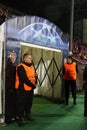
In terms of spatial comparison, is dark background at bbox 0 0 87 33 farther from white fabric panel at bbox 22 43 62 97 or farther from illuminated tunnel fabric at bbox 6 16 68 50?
illuminated tunnel fabric at bbox 6 16 68 50

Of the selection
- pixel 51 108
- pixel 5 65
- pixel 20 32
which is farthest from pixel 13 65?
pixel 51 108

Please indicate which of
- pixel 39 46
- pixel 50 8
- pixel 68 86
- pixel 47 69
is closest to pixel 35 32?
pixel 39 46

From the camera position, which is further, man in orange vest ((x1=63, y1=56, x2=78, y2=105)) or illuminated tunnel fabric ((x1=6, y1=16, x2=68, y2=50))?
man in orange vest ((x1=63, y1=56, x2=78, y2=105))

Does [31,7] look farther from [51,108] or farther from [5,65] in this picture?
[5,65]

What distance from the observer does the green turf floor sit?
7781 millimetres

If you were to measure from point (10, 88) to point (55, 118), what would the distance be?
67.6 inches

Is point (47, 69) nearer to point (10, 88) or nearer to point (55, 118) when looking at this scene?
point (55, 118)

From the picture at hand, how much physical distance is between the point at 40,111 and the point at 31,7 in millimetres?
18227

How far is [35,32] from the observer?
30.7ft

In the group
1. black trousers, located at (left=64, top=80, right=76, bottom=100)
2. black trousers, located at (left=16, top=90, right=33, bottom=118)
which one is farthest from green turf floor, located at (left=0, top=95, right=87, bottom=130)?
black trousers, located at (left=64, top=80, right=76, bottom=100)

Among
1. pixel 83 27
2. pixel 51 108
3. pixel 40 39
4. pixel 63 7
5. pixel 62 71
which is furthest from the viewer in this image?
pixel 63 7

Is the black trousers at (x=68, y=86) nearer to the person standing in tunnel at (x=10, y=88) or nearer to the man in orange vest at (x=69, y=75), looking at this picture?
the man in orange vest at (x=69, y=75)

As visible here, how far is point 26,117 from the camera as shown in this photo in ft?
27.8

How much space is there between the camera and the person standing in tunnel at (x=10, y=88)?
7.86 m
